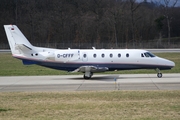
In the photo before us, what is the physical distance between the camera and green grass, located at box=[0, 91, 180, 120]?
12.5 m

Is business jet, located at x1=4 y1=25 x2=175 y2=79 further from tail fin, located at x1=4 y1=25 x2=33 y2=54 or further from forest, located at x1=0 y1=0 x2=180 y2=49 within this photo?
forest, located at x1=0 y1=0 x2=180 y2=49

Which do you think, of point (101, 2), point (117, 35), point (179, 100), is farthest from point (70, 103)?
point (101, 2)

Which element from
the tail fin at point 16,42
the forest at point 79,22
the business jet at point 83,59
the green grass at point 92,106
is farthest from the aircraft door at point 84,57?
the forest at point 79,22

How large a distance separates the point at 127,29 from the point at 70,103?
7084cm

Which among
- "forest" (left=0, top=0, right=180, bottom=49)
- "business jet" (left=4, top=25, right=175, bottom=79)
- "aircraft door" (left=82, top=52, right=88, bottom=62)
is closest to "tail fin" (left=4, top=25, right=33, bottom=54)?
"business jet" (left=4, top=25, right=175, bottom=79)

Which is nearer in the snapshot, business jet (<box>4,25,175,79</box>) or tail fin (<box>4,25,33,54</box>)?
tail fin (<box>4,25,33,54</box>)

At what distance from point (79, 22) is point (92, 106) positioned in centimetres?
7373

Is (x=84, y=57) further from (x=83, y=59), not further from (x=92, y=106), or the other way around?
(x=92, y=106)

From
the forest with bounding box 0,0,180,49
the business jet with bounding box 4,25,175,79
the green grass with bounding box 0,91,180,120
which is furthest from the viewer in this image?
the forest with bounding box 0,0,180,49

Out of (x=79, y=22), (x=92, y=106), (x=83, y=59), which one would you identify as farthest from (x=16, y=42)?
(x=79, y=22)

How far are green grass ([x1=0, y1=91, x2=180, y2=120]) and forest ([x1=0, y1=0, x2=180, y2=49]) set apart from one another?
61126 millimetres

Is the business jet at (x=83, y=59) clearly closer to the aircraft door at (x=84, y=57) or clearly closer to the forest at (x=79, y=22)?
the aircraft door at (x=84, y=57)

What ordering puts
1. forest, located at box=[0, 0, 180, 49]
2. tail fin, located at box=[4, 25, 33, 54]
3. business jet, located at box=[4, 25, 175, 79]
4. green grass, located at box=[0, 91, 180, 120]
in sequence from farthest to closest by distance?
forest, located at box=[0, 0, 180, 49]
business jet, located at box=[4, 25, 175, 79]
tail fin, located at box=[4, 25, 33, 54]
green grass, located at box=[0, 91, 180, 120]

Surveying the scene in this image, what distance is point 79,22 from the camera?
87375 mm
